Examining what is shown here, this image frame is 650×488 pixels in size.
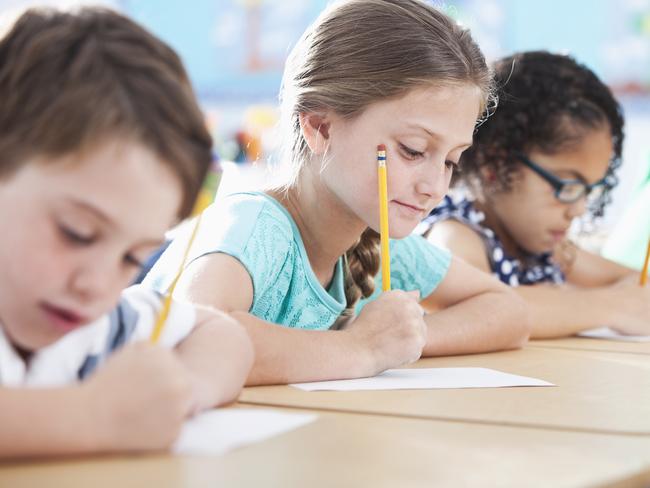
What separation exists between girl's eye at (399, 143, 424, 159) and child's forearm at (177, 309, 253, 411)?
393 millimetres

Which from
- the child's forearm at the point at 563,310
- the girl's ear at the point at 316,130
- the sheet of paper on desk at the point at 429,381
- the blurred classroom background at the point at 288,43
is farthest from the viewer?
the blurred classroom background at the point at 288,43

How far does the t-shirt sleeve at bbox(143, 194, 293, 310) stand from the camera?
3.96 feet

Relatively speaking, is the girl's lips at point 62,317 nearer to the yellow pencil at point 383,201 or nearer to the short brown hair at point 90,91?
the short brown hair at point 90,91

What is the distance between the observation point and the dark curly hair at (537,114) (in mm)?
1925

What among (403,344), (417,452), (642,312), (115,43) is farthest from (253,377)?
(642,312)

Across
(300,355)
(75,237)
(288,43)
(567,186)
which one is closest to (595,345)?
(567,186)

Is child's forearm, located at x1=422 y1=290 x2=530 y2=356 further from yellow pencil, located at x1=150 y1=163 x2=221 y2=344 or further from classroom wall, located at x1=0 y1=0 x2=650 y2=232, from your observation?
classroom wall, located at x1=0 y1=0 x2=650 y2=232

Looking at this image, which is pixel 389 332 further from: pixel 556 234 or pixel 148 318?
pixel 556 234

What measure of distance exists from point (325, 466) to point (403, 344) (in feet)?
1.54

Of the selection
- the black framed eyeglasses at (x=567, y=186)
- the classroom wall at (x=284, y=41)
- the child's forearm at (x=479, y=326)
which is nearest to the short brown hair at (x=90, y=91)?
the child's forearm at (x=479, y=326)

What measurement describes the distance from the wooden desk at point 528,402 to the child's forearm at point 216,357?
0.18ft

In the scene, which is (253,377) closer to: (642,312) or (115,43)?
(115,43)

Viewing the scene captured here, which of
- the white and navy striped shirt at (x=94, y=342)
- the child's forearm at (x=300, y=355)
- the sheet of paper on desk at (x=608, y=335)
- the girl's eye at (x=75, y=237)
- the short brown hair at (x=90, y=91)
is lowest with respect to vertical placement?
the sheet of paper on desk at (x=608, y=335)

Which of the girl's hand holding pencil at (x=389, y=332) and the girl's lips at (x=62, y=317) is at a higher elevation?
the girl's lips at (x=62, y=317)
